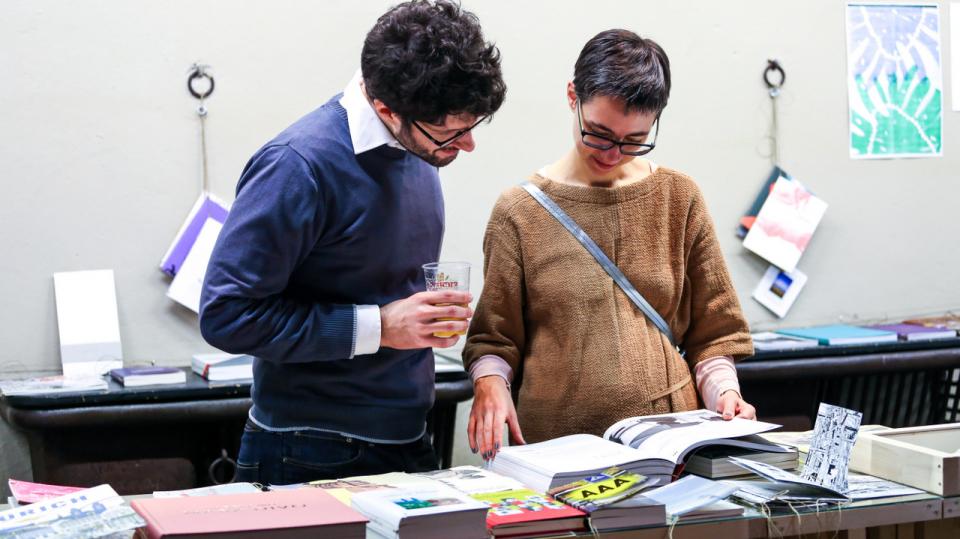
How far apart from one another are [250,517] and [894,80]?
11.1 ft

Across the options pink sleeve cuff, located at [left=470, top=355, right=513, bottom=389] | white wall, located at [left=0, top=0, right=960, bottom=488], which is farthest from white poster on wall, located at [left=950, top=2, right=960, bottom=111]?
pink sleeve cuff, located at [left=470, top=355, right=513, bottom=389]

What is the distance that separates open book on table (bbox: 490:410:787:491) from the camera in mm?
1707

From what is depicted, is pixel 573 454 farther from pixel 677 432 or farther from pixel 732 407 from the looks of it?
pixel 732 407

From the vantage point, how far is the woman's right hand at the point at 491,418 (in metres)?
1.94

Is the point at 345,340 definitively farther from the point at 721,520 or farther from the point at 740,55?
the point at 740,55

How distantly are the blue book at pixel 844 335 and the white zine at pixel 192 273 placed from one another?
2.03 metres

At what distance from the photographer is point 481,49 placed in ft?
5.39

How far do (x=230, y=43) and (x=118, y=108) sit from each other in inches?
15.9

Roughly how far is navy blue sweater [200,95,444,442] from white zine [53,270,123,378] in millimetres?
1402

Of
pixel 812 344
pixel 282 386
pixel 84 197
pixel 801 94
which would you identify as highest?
pixel 801 94

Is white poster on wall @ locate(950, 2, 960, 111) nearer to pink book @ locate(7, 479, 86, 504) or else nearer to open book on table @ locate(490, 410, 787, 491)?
open book on table @ locate(490, 410, 787, 491)

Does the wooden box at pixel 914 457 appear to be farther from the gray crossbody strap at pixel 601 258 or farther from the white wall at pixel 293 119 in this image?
the white wall at pixel 293 119

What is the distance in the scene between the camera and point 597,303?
2061 mm

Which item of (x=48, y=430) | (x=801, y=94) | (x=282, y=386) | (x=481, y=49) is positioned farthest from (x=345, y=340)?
(x=801, y=94)
